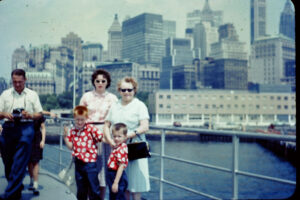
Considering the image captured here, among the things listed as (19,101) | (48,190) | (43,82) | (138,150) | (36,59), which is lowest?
(48,190)

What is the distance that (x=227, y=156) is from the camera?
142 feet

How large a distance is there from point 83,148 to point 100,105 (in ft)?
1.65

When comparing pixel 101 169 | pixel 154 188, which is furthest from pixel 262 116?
pixel 101 169

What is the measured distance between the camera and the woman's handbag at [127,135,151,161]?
141 inches

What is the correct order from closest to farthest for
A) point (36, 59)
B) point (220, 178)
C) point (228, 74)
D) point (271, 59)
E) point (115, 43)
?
point (220, 178) < point (36, 59) < point (228, 74) < point (115, 43) < point (271, 59)

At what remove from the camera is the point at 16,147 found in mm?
3713

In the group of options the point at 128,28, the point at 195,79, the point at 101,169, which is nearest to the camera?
the point at 101,169

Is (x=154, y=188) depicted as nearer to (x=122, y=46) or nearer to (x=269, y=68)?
(x=122, y=46)

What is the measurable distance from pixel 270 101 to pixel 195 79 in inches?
2228

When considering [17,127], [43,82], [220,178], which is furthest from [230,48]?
[17,127]

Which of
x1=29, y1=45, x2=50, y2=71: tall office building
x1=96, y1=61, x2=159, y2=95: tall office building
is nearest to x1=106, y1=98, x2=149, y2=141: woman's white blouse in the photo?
x1=29, y1=45, x2=50, y2=71: tall office building

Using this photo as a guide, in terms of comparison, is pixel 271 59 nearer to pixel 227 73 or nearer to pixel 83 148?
pixel 227 73

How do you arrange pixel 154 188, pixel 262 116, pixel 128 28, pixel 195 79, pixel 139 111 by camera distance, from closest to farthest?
1. pixel 139 111
2. pixel 154 188
3. pixel 262 116
4. pixel 128 28
5. pixel 195 79

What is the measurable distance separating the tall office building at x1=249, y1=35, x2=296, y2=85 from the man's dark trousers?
147643 mm
